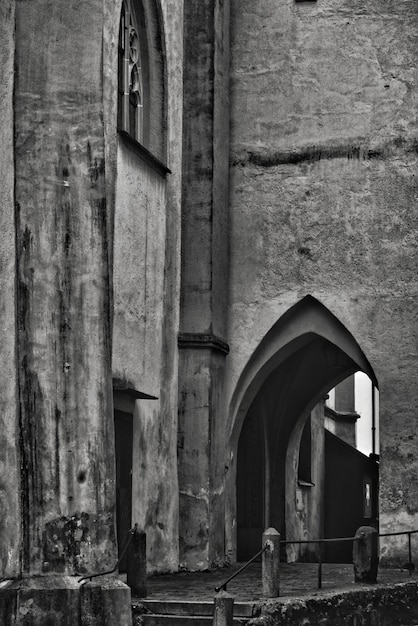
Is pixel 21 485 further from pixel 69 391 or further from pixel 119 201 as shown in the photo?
pixel 119 201

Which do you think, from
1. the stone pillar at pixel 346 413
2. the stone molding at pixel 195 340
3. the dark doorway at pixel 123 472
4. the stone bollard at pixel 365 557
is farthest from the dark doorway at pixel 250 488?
the stone pillar at pixel 346 413

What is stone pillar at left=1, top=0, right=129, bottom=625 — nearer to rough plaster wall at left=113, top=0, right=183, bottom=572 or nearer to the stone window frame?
rough plaster wall at left=113, top=0, right=183, bottom=572

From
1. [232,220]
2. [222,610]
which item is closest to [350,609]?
[222,610]

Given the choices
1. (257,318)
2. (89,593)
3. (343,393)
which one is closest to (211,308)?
(257,318)

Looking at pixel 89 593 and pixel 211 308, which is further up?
pixel 211 308

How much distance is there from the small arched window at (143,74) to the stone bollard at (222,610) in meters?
6.70

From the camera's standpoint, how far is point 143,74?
65.0 feet

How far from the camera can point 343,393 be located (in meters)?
38.9

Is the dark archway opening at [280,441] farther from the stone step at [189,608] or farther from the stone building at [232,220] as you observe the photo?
the stone step at [189,608]

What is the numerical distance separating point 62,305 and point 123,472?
428cm

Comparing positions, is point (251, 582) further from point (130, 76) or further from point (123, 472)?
point (130, 76)

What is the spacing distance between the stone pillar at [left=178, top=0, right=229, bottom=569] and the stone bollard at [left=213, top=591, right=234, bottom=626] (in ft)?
17.3

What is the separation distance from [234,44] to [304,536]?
10258 mm

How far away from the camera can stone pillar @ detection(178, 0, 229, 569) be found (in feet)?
65.6
